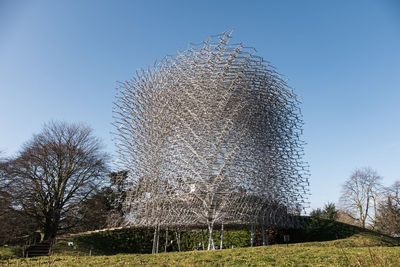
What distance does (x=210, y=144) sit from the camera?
15953 mm

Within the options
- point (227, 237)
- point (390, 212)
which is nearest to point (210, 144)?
point (227, 237)

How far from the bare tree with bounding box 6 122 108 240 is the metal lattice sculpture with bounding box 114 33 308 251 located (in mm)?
3892

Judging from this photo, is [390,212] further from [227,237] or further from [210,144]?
[210,144]

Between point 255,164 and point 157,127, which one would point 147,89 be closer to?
point 157,127

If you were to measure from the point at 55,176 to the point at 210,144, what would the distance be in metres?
13.1

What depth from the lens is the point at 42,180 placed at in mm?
20969

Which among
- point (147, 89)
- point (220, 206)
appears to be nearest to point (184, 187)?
point (220, 206)

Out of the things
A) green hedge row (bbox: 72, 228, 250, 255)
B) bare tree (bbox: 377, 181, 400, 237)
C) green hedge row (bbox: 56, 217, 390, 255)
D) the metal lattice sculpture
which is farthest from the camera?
bare tree (bbox: 377, 181, 400, 237)

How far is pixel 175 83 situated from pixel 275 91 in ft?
22.8

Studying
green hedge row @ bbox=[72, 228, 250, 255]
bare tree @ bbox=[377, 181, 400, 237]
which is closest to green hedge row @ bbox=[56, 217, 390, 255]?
green hedge row @ bbox=[72, 228, 250, 255]

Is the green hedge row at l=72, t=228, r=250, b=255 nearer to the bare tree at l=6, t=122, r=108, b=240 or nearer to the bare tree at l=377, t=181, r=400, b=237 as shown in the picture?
the bare tree at l=6, t=122, r=108, b=240

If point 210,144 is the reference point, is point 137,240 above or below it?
below

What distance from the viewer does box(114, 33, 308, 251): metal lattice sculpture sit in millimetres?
15891

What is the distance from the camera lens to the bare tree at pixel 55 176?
19922 mm
